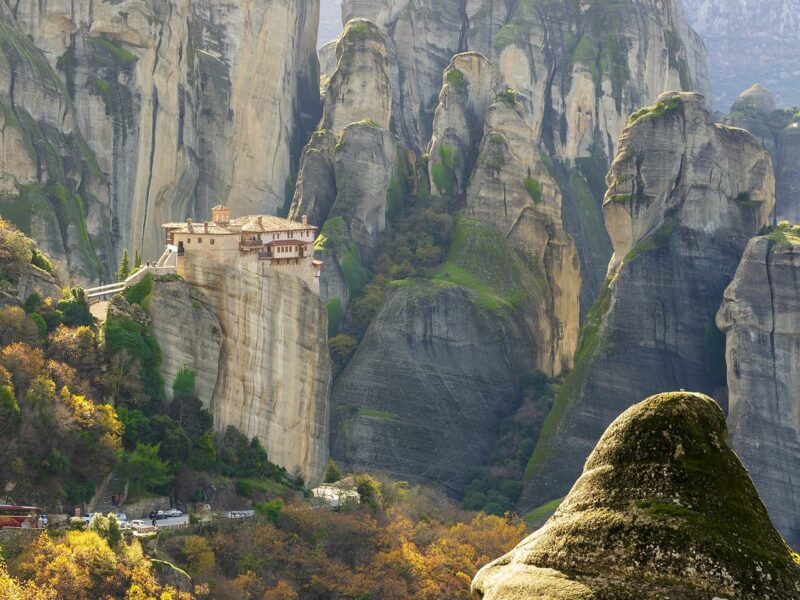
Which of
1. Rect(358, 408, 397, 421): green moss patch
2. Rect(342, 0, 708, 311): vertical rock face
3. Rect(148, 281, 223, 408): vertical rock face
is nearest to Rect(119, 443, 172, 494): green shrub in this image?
Rect(148, 281, 223, 408): vertical rock face

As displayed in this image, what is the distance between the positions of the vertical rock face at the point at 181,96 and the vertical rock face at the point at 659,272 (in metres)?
27.3

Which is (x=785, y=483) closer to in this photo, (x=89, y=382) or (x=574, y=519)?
(x=89, y=382)

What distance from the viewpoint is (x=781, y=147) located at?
509 feet

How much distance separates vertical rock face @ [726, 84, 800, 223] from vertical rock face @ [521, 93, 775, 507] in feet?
189

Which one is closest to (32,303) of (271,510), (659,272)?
→ (271,510)

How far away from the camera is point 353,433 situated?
91875mm

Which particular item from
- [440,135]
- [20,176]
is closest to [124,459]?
[20,176]

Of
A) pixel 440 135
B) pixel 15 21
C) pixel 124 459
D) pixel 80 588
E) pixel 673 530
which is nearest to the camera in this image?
pixel 673 530

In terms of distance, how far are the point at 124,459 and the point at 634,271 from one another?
140ft

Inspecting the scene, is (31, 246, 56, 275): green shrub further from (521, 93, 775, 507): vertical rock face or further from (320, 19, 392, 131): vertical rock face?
(320, 19, 392, 131): vertical rock face

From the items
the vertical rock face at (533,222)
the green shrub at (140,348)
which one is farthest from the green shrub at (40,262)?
the vertical rock face at (533,222)

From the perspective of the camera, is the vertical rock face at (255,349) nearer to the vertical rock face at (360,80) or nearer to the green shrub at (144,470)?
the green shrub at (144,470)

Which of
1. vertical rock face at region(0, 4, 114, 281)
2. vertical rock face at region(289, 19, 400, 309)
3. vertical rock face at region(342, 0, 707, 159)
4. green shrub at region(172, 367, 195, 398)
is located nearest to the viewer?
green shrub at region(172, 367, 195, 398)

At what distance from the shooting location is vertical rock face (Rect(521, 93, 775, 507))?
90750 millimetres
